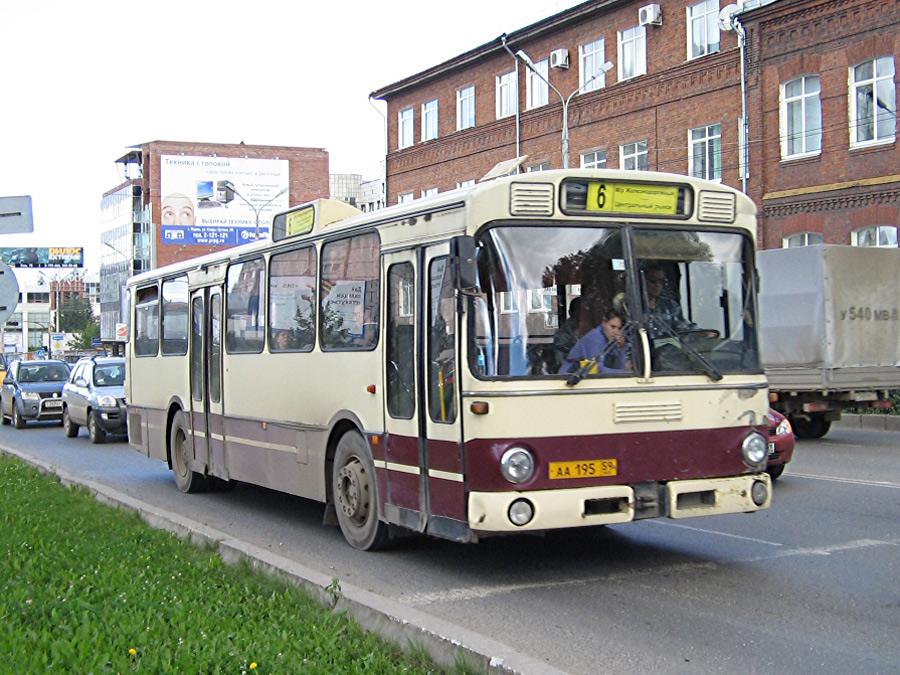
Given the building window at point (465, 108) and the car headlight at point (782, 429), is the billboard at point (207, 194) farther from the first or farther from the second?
the car headlight at point (782, 429)

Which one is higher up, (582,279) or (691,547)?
(582,279)

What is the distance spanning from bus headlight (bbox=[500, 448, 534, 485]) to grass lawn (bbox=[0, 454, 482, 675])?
151 centimetres

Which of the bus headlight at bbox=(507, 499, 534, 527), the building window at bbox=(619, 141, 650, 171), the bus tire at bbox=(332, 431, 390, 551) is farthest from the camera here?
the building window at bbox=(619, 141, 650, 171)

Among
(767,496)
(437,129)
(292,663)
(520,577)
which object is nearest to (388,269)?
(520,577)

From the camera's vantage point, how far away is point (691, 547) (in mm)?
9148

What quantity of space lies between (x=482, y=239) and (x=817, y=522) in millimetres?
4732

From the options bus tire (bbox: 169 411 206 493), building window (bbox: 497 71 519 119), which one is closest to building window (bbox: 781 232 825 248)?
building window (bbox: 497 71 519 119)

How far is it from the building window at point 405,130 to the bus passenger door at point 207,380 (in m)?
34.9

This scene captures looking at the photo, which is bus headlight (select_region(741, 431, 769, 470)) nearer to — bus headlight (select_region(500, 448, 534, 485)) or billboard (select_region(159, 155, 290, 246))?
bus headlight (select_region(500, 448, 534, 485))

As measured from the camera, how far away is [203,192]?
93438 mm

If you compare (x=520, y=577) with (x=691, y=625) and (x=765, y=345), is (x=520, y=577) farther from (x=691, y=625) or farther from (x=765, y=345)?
(x=765, y=345)

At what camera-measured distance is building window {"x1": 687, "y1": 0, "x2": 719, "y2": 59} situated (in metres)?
33.1

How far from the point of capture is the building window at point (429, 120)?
150 ft

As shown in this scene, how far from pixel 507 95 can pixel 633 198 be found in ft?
113
